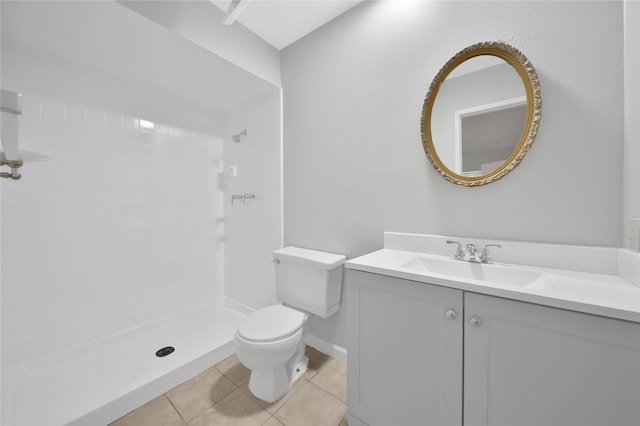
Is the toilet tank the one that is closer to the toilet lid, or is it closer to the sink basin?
the toilet lid

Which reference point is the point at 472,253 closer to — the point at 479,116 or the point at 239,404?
the point at 479,116

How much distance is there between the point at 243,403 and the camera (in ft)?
4.30

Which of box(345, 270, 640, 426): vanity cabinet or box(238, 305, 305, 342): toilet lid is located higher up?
box(345, 270, 640, 426): vanity cabinet

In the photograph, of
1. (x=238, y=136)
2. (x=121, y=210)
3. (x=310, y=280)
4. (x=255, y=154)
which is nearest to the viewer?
(x=310, y=280)

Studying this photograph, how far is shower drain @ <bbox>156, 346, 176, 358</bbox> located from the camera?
1.66m

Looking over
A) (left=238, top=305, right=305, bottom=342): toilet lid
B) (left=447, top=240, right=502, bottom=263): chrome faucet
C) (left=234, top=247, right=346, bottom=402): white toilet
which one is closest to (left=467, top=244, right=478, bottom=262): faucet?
(left=447, top=240, right=502, bottom=263): chrome faucet

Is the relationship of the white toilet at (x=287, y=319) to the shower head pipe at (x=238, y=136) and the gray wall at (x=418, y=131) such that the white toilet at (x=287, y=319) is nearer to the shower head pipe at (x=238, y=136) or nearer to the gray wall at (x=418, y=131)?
the gray wall at (x=418, y=131)

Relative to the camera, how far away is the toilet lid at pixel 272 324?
1.28 meters

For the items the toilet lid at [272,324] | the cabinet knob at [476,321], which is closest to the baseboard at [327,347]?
the toilet lid at [272,324]

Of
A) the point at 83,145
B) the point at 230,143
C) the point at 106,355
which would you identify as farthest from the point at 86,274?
the point at 230,143

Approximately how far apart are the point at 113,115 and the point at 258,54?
1.24m

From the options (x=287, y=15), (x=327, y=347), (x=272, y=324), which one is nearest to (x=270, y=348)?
(x=272, y=324)

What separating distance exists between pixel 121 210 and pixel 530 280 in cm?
267

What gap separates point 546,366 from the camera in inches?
27.5
